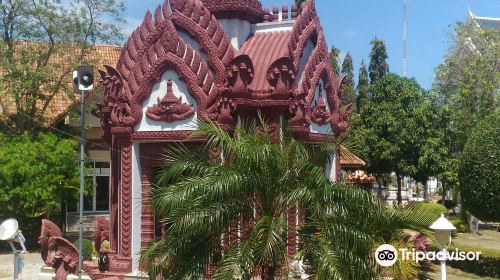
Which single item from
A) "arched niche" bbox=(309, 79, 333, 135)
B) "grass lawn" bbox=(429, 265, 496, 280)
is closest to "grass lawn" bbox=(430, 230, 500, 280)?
"grass lawn" bbox=(429, 265, 496, 280)

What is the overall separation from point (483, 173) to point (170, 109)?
31.1 feet

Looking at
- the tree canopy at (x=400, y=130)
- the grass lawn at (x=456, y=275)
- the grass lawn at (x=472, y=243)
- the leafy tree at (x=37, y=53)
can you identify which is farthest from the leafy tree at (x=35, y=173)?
the tree canopy at (x=400, y=130)

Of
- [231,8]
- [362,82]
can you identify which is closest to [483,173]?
[231,8]

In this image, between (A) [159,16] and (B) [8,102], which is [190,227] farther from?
(B) [8,102]

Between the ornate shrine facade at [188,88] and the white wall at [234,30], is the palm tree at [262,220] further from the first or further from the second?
the white wall at [234,30]

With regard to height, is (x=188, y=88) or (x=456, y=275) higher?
(x=188, y=88)

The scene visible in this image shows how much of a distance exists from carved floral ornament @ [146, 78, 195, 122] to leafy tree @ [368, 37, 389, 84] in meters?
39.1

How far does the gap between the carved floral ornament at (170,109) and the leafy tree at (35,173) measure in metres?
10.7

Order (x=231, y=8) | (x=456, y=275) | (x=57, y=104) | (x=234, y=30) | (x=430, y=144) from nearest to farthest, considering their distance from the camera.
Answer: (x=231, y=8), (x=234, y=30), (x=456, y=275), (x=57, y=104), (x=430, y=144)

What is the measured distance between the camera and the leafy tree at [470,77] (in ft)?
78.5

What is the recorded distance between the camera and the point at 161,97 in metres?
12.8

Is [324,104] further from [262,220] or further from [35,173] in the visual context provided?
[35,173]

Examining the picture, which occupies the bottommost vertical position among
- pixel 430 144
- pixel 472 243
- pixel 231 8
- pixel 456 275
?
pixel 472 243

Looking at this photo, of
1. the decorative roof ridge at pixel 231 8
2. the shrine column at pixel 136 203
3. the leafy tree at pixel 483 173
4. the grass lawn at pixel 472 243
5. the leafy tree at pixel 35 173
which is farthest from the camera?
the leafy tree at pixel 35 173
